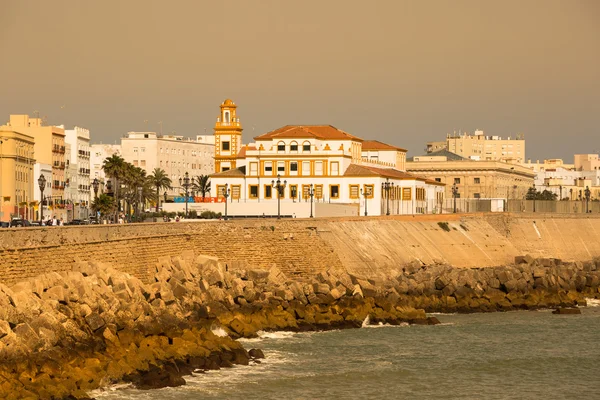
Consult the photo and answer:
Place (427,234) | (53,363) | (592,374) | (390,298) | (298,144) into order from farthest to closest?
(298,144) → (427,234) → (390,298) → (592,374) → (53,363)

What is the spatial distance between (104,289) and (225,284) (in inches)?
471

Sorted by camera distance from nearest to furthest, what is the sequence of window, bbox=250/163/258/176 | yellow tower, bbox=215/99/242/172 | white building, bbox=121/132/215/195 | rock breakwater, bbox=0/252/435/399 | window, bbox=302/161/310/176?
rock breakwater, bbox=0/252/435/399 < window, bbox=302/161/310/176 < window, bbox=250/163/258/176 < yellow tower, bbox=215/99/242/172 < white building, bbox=121/132/215/195

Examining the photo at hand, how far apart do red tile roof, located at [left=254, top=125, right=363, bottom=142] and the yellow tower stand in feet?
20.2

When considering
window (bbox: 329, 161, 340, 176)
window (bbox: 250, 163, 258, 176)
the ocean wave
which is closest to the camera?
the ocean wave

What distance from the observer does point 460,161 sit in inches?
7141

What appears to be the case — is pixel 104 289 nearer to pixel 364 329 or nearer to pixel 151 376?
pixel 151 376

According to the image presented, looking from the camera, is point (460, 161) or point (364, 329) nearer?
point (364, 329)

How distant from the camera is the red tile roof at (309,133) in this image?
4641 inches

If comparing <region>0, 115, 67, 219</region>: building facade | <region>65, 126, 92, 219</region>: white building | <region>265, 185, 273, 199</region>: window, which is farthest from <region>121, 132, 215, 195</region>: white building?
<region>265, 185, 273, 199</region>: window

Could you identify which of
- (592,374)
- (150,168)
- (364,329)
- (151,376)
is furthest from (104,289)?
(150,168)

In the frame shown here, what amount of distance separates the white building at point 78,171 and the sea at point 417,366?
75907 mm

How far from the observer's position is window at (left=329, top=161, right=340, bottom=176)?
116m

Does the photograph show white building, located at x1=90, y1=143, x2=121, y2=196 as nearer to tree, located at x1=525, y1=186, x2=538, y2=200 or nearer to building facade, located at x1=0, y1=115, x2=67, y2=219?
building facade, located at x1=0, y1=115, x2=67, y2=219

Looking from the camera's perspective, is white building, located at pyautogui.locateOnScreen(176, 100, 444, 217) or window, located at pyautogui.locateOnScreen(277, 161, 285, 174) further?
window, located at pyautogui.locateOnScreen(277, 161, 285, 174)
